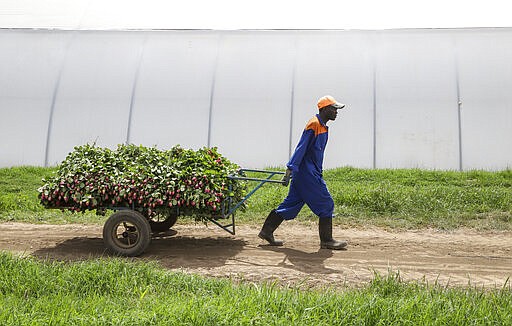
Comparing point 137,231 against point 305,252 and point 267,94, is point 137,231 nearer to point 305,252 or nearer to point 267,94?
point 305,252

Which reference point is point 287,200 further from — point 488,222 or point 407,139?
point 407,139

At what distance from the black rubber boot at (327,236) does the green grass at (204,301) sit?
178 cm

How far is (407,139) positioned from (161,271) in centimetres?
781

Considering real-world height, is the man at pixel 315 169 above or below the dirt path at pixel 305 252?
above

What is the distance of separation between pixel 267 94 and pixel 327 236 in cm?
608

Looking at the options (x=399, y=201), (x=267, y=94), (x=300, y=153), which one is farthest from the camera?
(x=267, y=94)

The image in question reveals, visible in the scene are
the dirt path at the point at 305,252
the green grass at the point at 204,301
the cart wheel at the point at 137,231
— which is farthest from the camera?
the cart wheel at the point at 137,231

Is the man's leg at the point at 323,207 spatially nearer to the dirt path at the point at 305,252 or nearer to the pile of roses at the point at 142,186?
the dirt path at the point at 305,252

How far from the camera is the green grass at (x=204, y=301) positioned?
407 cm

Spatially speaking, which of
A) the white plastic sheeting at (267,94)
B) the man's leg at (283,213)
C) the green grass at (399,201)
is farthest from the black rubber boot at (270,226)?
the white plastic sheeting at (267,94)

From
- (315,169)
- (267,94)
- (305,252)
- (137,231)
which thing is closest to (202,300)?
(137,231)

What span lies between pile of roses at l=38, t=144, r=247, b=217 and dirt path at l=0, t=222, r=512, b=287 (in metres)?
0.56

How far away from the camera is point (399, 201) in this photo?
30.8 feet
